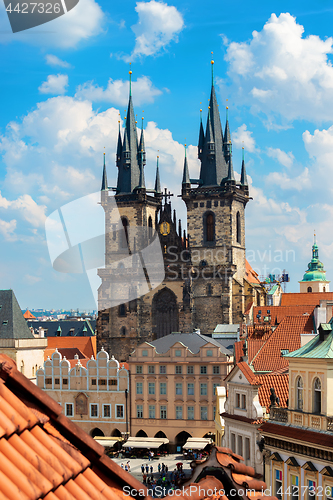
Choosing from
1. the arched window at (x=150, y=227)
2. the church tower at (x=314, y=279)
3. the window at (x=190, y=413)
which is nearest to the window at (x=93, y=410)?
the window at (x=190, y=413)

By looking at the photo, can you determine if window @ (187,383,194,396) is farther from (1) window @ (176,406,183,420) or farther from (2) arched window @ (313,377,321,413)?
(2) arched window @ (313,377,321,413)

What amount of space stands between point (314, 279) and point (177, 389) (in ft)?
273

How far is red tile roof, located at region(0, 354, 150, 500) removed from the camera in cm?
345

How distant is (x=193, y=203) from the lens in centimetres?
7119

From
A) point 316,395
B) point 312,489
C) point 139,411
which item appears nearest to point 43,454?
point 312,489

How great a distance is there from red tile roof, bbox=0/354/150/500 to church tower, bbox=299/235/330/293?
12474 centimetres

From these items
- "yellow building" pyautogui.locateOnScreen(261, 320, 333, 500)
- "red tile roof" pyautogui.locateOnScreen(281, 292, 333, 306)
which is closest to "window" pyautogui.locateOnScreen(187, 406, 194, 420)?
"yellow building" pyautogui.locateOnScreen(261, 320, 333, 500)

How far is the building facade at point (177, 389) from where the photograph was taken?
47.2m

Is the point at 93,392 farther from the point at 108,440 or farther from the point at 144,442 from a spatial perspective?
the point at 144,442

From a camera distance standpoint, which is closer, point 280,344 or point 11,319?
point 280,344

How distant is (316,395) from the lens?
17.2 meters

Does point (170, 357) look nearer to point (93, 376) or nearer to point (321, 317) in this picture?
point (93, 376)

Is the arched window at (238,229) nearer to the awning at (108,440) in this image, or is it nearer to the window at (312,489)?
the awning at (108,440)

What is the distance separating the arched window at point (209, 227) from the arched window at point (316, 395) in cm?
5351
